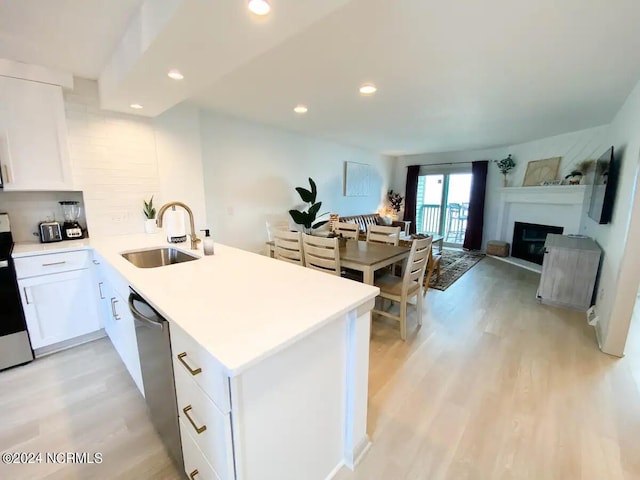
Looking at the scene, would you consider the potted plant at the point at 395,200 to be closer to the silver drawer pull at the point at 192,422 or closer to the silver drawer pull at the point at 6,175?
the silver drawer pull at the point at 6,175

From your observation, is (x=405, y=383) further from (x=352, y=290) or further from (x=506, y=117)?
(x=506, y=117)

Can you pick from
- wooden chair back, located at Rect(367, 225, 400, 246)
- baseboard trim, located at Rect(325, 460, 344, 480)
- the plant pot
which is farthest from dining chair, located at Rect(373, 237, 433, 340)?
the plant pot

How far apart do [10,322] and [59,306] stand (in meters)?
0.28

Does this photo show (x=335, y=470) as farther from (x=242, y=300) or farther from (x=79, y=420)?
(x=79, y=420)

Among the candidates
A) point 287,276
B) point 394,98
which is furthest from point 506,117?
point 287,276

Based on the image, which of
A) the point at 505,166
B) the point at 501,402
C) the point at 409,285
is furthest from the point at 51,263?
the point at 505,166

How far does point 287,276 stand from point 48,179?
94.0 inches

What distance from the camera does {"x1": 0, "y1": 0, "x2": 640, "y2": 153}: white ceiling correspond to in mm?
1435

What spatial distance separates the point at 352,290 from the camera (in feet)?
4.30

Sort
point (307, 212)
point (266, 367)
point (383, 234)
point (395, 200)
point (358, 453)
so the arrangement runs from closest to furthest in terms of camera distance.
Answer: point (266, 367) < point (358, 453) < point (383, 234) < point (307, 212) < point (395, 200)

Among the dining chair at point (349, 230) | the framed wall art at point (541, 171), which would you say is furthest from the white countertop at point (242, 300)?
the framed wall art at point (541, 171)

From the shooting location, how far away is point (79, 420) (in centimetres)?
165

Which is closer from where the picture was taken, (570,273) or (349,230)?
(570,273)

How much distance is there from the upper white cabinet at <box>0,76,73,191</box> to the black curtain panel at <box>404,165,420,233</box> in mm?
6556
